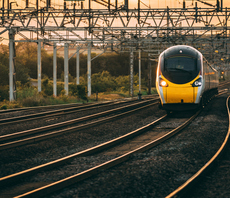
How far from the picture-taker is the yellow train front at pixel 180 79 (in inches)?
667

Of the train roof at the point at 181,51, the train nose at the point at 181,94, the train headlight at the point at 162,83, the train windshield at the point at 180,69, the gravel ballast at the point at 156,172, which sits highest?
the train roof at the point at 181,51

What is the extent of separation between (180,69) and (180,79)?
49 centimetres

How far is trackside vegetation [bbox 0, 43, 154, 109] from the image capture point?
29531mm

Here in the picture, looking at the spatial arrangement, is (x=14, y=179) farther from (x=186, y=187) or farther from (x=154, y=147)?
(x=154, y=147)

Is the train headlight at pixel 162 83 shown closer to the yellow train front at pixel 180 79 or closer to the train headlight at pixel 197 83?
the yellow train front at pixel 180 79

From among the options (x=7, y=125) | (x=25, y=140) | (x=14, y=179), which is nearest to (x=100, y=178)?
(x=14, y=179)

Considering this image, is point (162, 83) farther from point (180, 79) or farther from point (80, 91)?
point (80, 91)

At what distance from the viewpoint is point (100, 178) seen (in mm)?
7430

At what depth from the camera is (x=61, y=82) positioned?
6725cm

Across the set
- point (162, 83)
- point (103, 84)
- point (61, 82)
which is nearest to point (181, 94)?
point (162, 83)

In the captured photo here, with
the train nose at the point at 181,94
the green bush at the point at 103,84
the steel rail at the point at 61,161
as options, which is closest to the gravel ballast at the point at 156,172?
the steel rail at the point at 61,161

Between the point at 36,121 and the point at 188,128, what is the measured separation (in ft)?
22.5

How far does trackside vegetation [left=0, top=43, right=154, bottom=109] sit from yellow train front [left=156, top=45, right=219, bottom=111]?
11.6 metres

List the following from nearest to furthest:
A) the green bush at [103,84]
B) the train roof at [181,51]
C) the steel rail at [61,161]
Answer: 1. the steel rail at [61,161]
2. the train roof at [181,51]
3. the green bush at [103,84]
